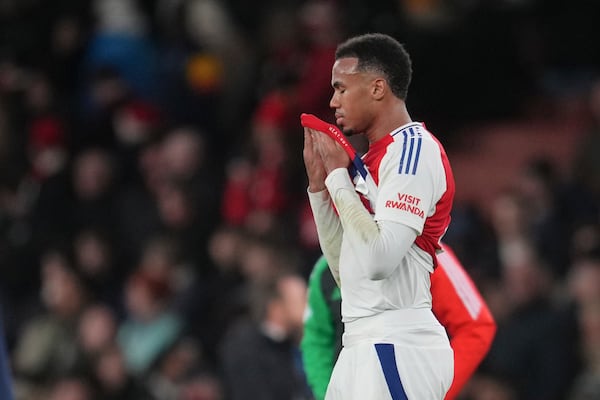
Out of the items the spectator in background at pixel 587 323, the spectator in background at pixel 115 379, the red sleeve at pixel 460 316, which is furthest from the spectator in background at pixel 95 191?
the red sleeve at pixel 460 316

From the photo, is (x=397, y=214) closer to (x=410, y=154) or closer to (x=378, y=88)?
(x=410, y=154)

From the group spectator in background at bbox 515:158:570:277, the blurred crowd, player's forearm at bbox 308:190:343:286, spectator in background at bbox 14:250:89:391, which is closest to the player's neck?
player's forearm at bbox 308:190:343:286

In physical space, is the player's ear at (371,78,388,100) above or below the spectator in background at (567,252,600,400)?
above

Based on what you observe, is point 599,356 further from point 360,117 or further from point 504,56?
point 360,117

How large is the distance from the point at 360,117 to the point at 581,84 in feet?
21.4

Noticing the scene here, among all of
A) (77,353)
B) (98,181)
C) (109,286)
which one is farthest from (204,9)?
(77,353)

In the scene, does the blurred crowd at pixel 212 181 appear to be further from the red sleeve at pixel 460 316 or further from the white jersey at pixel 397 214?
the white jersey at pixel 397 214

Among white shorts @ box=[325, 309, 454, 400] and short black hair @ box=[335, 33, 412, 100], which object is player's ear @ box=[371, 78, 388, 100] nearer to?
short black hair @ box=[335, 33, 412, 100]

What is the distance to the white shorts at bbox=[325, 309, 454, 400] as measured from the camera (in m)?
4.41

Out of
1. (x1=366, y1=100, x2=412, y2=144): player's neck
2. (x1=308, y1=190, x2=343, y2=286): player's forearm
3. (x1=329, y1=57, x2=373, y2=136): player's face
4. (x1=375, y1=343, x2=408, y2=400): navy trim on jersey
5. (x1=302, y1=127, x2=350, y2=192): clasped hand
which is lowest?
(x1=375, y1=343, x2=408, y2=400): navy trim on jersey

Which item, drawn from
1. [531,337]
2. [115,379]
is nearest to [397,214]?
[531,337]

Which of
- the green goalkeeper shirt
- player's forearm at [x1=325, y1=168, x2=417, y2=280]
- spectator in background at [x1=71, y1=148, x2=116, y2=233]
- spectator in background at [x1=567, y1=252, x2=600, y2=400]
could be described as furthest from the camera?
spectator in background at [x1=71, y1=148, x2=116, y2=233]

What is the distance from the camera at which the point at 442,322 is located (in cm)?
548

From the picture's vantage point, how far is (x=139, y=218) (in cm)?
1079
